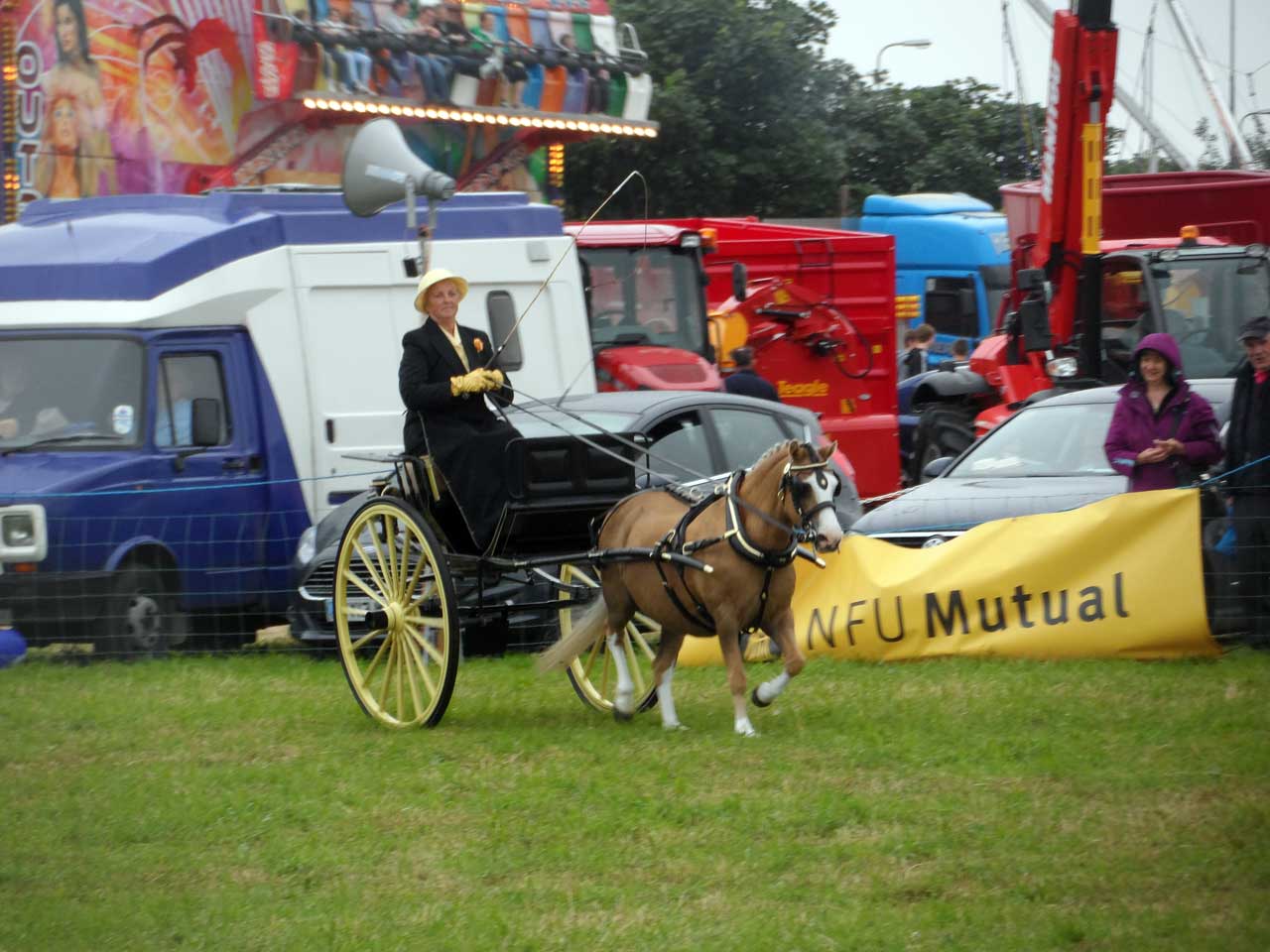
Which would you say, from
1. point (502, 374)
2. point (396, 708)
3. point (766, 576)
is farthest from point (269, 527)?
point (766, 576)

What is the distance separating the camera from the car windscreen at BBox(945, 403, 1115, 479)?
502 inches

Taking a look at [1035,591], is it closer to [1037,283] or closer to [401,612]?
[401,612]

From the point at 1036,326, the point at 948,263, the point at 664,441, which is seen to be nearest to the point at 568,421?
the point at 664,441

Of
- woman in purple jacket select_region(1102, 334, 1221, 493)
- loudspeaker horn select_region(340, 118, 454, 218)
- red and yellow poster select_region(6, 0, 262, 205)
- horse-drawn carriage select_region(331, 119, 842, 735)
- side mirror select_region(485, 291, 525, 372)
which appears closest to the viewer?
horse-drawn carriage select_region(331, 119, 842, 735)

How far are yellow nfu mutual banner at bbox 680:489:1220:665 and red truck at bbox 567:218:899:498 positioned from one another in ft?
22.7

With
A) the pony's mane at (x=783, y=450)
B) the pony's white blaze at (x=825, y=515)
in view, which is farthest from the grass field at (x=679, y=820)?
the pony's mane at (x=783, y=450)

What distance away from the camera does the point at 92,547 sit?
13.0m

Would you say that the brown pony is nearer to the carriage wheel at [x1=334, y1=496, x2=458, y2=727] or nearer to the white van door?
the carriage wheel at [x1=334, y1=496, x2=458, y2=727]

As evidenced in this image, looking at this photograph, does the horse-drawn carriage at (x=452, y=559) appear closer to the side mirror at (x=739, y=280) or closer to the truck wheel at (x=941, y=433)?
the side mirror at (x=739, y=280)

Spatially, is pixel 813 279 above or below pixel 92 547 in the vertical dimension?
above

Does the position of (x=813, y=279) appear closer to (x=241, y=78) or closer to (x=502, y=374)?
(x=241, y=78)

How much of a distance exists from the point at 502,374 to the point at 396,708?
6.26ft

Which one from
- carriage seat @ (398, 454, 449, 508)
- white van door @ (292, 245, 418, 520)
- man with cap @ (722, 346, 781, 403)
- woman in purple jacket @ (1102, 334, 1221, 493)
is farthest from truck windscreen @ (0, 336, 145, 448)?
woman in purple jacket @ (1102, 334, 1221, 493)

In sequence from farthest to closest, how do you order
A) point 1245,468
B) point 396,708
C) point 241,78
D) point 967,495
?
point 241,78
point 967,495
point 1245,468
point 396,708
